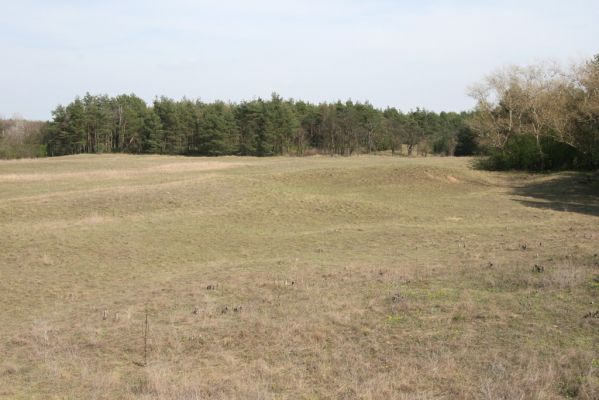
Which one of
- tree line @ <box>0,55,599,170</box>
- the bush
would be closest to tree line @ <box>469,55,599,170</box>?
the bush

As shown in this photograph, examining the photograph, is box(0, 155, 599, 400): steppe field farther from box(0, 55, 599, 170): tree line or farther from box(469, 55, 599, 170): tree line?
box(0, 55, 599, 170): tree line

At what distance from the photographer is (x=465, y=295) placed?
36.6ft

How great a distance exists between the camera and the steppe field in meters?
7.64

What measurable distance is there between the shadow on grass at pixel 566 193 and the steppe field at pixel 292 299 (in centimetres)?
77

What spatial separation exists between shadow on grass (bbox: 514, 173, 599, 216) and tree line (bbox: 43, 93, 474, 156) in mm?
54671

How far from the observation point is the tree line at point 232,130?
88.2m

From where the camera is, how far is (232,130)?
90.2m

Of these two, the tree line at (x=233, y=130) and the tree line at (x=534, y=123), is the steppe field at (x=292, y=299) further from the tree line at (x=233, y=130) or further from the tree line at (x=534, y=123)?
the tree line at (x=233, y=130)

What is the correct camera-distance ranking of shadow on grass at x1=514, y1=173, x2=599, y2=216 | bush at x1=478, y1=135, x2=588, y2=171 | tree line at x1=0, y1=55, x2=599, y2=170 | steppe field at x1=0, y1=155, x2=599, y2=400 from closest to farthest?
steppe field at x1=0, y1=155, x2=599, y2=400, shadow on grass at x1=514, y1=173, x2=599, y2=216, bush at x1=478, y1=135, x2=588, y2=171, tree line at x1=0, y1=55, x2=599, y2=170

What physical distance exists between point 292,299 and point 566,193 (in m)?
31.2

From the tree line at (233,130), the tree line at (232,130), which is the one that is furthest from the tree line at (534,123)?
the tree line at (232,130)

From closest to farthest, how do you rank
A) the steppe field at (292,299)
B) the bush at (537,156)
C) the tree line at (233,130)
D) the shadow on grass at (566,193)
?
the steppe field at (292,299), the shadow on grass at (566,193), the bush at (537,156), the tree line at (233,130)

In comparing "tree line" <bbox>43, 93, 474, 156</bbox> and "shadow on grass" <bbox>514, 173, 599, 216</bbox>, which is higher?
"tree line" <bbox>43, 93, 474, 156</bbox>

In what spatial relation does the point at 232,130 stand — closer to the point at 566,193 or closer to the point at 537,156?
the point at 537,156
